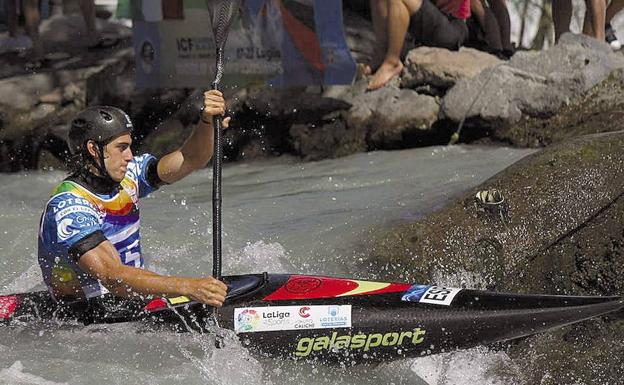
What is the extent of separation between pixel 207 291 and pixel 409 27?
5.54 meters

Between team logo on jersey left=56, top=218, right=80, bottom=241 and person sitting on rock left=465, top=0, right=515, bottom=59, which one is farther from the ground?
team logo on jersey left=56, top=218, right=80, bottom=241

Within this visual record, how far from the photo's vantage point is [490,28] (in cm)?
951

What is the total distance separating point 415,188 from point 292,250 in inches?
56.6

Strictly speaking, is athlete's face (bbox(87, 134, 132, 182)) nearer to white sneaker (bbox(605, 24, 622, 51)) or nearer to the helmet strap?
the helmet strap

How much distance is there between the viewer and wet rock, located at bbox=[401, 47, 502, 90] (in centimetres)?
891

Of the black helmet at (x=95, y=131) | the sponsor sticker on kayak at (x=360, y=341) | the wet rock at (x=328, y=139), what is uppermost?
the black helmet at (x=95, y=131)

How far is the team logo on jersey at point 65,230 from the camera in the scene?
4363 millimetres

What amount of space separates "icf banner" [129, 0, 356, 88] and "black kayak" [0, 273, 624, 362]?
4430mm

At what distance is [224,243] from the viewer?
21.2 ft

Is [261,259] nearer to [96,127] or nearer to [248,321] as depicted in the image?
[248,321]

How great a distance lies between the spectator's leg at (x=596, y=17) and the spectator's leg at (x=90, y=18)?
480cm

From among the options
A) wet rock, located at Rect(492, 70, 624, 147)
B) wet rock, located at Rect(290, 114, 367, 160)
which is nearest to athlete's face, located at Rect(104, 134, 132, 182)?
wet rock, located at Rect(492, 70, 624, 147)

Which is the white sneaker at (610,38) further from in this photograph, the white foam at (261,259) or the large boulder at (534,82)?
the white foam at (261,259)

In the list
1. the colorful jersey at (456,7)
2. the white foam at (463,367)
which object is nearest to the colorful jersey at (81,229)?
the white foam at (463,367)
